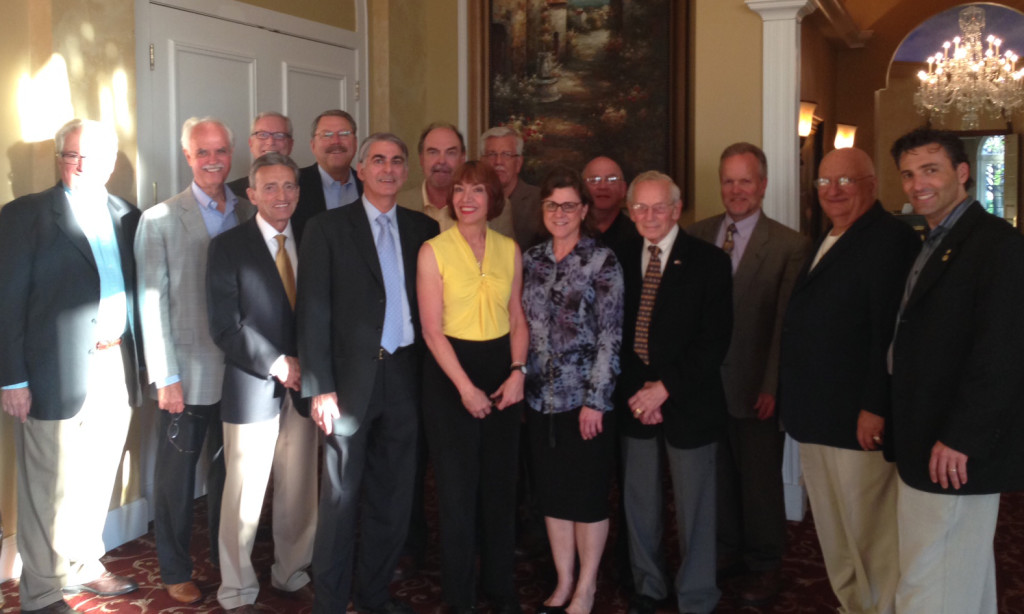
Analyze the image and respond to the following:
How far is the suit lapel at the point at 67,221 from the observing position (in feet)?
11.3

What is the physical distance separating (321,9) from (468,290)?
3.16 meters

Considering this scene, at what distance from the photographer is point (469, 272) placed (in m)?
3.21

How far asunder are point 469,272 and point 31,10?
2.35 m

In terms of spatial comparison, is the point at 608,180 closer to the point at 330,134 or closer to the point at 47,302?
the point at 330,134

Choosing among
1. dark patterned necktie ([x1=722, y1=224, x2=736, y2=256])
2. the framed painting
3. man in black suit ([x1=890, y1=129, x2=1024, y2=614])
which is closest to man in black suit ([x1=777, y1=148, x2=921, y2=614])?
man in black suit ([x1=890, y1=129, x2=1024, y2=614])

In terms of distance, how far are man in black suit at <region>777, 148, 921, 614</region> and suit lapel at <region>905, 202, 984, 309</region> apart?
28 centimetres

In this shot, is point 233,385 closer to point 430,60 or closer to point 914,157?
point 914,157

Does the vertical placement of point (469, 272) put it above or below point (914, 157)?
below

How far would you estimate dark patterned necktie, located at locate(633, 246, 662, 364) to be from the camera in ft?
10.6

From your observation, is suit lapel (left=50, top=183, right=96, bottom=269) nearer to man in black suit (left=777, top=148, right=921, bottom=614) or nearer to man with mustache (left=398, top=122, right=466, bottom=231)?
man with mustache (left=398, top=122, right=466, bottom=231)

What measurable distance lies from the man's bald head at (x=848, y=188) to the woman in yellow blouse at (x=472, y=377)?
118 centimetres

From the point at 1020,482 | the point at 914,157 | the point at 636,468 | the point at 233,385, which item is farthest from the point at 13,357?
the point at 1020,482

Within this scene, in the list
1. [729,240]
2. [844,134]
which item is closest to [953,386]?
[729,240]

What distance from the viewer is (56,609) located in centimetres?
348
